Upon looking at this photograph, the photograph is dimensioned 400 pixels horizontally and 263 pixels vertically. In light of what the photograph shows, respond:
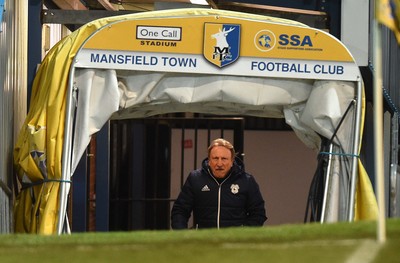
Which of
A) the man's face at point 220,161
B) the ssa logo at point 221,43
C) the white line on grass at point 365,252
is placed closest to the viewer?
the white line on grass at point 365,252

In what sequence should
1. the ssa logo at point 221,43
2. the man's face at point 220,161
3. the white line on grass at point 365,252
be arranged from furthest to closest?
1. the man's face at point 220,161
2. the ssa logo at point 221,43
3. the white line on grass at point 365,252

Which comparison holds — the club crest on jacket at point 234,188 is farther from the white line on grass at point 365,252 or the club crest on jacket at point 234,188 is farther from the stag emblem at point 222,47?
the white line on grass at point 365,252

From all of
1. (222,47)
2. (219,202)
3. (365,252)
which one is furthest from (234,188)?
(365,252)

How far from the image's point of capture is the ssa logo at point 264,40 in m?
13.6

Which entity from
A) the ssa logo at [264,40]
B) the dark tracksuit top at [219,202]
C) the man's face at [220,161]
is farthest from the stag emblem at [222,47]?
the dark tracksuit top at [219,202]

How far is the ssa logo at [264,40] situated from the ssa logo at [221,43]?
174 mm

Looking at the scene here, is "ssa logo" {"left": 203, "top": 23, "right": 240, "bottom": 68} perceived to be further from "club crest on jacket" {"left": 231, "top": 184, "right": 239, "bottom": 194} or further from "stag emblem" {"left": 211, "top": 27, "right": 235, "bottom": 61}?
"club crest on jacket" {"left": 231, "top": 184, "right": 239, "bottom": 194}

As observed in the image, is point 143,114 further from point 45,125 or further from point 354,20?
point 354,20

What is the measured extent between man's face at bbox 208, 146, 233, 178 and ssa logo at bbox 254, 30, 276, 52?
3.80 ft

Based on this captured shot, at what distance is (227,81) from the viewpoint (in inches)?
539

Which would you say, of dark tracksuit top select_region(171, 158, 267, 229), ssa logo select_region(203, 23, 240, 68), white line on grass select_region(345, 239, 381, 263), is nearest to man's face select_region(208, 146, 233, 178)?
dark tracksuit top select_region(171, 158, 267, 229)

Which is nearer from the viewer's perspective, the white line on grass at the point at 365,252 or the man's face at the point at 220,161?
the white line on grass at the point at 365,252

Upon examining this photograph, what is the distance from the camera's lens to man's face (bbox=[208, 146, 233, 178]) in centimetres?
1426

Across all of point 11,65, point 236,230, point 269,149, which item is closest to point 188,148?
point 269,149
